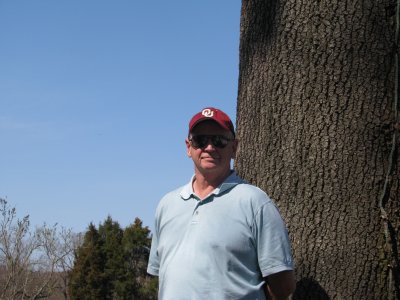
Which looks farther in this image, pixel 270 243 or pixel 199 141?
pixel 199 141

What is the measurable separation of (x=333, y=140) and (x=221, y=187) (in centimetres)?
92

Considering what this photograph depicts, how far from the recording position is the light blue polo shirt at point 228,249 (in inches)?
101

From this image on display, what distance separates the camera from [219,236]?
262 cm

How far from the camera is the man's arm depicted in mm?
2650

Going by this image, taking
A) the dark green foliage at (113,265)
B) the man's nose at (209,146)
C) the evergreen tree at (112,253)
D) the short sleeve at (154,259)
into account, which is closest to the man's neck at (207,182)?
the man's nose at (209,146)

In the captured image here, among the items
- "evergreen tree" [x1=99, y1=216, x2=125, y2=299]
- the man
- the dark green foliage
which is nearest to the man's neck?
the man

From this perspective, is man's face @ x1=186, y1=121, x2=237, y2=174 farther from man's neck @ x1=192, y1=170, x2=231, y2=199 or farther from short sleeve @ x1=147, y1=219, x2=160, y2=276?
short sleeve @ x1=147, y1=219, x2=160, y2=276

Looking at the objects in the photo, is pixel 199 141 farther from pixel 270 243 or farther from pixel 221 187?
pixel 270 243

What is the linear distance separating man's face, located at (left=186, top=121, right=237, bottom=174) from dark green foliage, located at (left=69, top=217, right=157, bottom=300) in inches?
1225

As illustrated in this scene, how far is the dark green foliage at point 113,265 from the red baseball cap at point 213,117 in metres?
31.2

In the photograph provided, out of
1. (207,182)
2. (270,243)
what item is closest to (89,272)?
(207,182)

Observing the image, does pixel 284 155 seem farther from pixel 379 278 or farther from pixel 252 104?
pixel 379 278

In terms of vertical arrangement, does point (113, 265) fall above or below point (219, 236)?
below

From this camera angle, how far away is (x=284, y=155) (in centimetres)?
347
